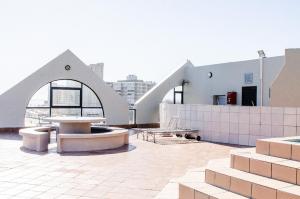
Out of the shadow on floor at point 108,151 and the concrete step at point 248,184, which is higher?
the concrete step at point 248,184

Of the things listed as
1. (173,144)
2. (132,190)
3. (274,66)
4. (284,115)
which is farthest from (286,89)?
(132,190)

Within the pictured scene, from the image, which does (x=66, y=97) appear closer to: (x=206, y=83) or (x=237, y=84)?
(x=206, y=83)

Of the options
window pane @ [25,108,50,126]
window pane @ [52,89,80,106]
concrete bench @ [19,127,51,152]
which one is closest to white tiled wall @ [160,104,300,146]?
concrete bench @ [19,127,51,152]

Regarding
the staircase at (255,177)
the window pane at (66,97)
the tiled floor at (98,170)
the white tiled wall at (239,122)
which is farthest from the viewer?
the window pane at (66,97)

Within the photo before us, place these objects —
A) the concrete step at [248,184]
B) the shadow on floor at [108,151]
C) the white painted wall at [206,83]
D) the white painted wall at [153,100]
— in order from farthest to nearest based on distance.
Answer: the white painted wall at [153,100]
the white painted wall at [206,83]
the shadow on floor at [108,151]
the concrete step at [248,184]

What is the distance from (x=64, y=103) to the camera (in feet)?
55.1

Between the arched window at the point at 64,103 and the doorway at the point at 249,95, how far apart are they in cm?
732

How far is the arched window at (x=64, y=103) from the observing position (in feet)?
52.5

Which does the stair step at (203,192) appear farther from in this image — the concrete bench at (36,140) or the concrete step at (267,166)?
the concrete bench at (36,140)

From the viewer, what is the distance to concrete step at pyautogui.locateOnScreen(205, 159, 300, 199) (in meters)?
3.65

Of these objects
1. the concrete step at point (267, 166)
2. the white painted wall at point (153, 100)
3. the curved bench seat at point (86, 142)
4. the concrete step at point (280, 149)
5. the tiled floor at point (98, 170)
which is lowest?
the tiled floor at point (98, 170)

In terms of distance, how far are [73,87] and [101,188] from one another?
462 inches

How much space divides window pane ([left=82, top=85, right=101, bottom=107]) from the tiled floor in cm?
641

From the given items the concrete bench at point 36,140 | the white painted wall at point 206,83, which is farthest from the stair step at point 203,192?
the white painted wall at point 206,83
